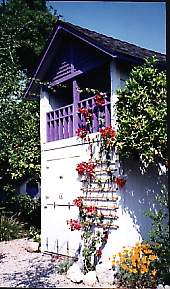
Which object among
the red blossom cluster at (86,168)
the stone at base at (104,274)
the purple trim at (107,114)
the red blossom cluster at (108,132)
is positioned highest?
the purple trim at (107,114)

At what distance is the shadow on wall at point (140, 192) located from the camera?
14.1ft

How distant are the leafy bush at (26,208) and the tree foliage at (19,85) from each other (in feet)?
1.34

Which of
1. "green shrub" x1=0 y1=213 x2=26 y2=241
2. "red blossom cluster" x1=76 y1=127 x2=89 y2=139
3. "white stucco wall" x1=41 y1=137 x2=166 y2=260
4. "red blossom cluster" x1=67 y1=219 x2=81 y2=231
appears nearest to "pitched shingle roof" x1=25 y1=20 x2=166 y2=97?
"red blossom cluster" x1=76 y1=127 x2=89 y2=139

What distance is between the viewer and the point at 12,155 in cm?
664

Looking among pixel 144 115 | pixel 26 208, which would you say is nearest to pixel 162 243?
pixel 144 115

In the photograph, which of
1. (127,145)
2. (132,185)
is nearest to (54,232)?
(132,185)

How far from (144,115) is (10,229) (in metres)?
4.33

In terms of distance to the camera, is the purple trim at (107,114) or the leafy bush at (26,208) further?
the leafy bush at (26,208)

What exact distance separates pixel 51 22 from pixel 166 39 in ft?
25.4

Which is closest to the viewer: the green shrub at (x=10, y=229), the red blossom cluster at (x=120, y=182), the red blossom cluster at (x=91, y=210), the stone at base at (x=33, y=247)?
the red blossom cluster at (x=120, y=182)

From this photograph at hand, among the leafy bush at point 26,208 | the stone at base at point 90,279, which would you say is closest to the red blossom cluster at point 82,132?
the stone at base at point 90,279

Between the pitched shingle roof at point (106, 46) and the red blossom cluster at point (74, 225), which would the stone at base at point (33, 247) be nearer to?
the red blossom cluster at point (74, 225)

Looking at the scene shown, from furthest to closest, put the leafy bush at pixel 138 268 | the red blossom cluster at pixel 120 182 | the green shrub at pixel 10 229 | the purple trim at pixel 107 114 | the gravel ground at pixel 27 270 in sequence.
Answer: the green shrub at pixel 10 229, the purple trim at pixel 107 114, the red blossom cluster at pixel 120 182, the gravel ground at pixel 27 270, the leafy bush at pixel 138 268

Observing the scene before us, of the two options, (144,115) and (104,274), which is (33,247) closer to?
(104,274)
